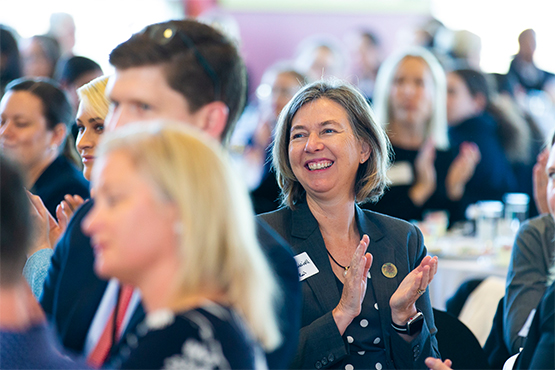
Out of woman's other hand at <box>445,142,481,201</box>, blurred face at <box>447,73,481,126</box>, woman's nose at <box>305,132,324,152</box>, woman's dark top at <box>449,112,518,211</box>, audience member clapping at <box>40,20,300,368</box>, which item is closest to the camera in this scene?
audience member clapping at <box>40,20,300,368</box>

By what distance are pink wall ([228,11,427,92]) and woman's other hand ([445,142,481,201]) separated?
669cm

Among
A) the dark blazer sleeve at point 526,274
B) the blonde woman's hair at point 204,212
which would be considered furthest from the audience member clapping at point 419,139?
the blonde woman's hair at point 204,212

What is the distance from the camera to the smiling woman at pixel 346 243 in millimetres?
2023

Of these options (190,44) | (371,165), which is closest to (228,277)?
(190,44)

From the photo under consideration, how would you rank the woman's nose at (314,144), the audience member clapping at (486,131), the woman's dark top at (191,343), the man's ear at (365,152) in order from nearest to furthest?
the woman's dark top at (191,343), the woman's nose at (314,144), the man's ear at (365,152), the audience member clapping at (486,131)

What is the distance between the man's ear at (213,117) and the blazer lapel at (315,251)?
0.85 m

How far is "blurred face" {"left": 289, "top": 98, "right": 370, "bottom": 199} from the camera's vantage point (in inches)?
91.1

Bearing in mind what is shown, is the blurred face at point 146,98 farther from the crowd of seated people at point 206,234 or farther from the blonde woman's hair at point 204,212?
the blonde woman's hair at point 204,212

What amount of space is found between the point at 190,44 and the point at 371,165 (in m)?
1.17

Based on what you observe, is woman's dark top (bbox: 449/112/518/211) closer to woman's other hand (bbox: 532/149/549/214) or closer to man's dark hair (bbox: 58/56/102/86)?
woman's other hand (bbox: 532/149/549/214)

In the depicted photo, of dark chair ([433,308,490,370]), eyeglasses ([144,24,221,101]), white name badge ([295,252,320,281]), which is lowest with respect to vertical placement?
dark chair ([433,308,490,370])

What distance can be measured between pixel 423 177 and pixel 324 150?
8.07 ft

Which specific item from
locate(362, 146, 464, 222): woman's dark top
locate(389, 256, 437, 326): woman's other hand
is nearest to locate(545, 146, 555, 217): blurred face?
locate(389, 256, 437, 326): woman's other hand

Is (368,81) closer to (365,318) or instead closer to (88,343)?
(365,318)
